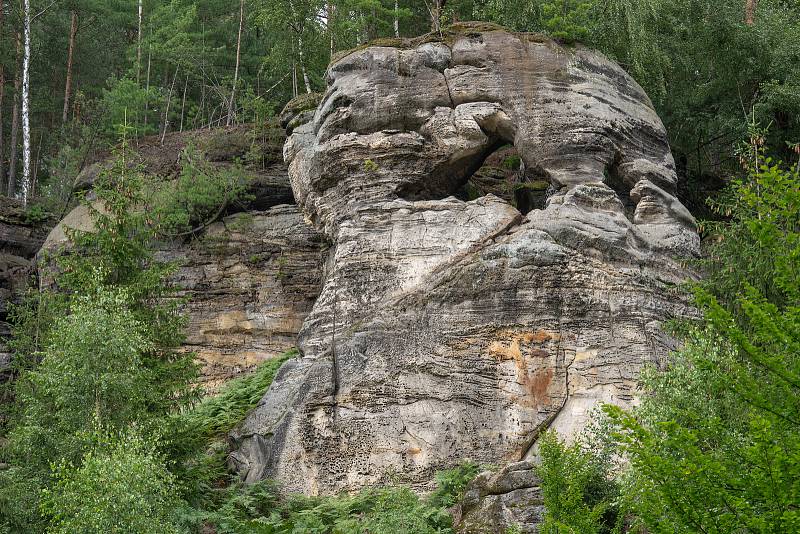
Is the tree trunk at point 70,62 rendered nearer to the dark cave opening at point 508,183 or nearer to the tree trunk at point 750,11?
the dark cave opening at point 508,183

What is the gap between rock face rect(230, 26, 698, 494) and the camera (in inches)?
789

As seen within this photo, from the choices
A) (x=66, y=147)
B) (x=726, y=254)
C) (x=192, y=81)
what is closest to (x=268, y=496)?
(x=726, y=254)

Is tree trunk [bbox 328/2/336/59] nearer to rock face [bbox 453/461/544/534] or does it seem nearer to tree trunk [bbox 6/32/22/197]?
tree trunk [bbox 6/32/22/197]

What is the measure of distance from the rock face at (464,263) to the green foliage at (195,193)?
4.35 meters

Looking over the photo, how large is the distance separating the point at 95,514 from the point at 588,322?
10802 millimetres

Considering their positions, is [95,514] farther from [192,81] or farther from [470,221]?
[192,81]

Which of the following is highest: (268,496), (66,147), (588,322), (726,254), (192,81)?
(192,81)

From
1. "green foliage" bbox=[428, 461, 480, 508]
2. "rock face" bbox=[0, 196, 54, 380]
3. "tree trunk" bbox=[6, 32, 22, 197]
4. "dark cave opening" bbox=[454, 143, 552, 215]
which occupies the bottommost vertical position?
"green foliage" bbox=[428, 461, 480, 508]

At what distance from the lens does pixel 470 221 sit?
21.9 m

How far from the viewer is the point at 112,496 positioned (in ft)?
50.1

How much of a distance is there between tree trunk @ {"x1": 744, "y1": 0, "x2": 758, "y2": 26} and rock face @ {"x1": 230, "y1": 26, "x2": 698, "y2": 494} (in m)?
5.85

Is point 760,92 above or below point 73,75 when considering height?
below

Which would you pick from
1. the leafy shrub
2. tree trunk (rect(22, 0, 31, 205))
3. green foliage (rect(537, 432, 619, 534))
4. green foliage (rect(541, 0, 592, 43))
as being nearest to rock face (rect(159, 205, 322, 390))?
the leafy shrub

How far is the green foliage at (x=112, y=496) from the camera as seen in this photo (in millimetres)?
15172
